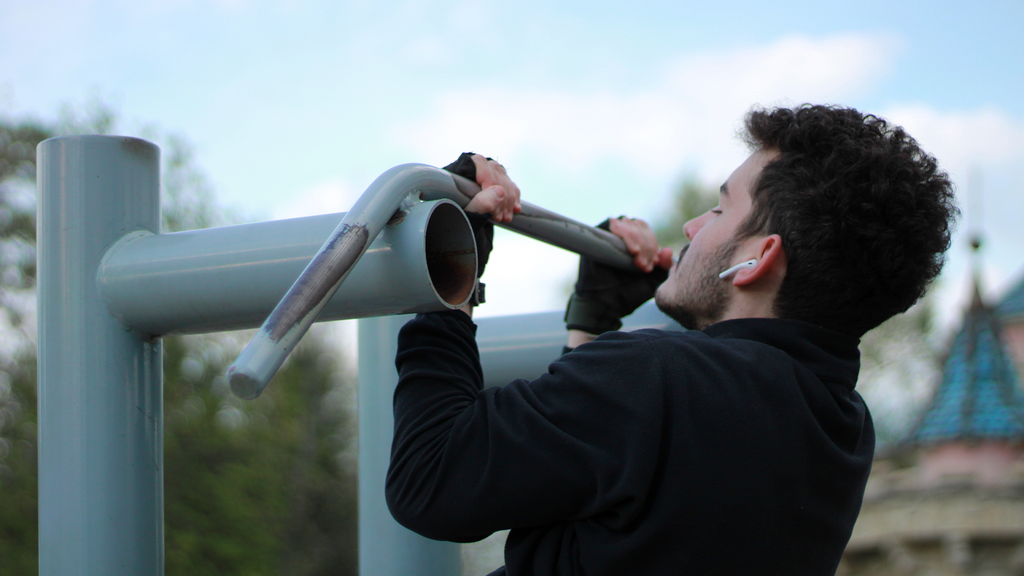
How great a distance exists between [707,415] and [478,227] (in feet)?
1.19

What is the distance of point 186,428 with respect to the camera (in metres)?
13.3

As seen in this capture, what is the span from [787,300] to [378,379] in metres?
0.64

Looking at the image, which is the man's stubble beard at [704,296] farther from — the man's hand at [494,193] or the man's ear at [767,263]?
the man's hand at [494,193]

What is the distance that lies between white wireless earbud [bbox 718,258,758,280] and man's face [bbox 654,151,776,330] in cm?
1

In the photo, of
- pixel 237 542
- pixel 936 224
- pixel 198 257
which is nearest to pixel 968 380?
pixel 237 542

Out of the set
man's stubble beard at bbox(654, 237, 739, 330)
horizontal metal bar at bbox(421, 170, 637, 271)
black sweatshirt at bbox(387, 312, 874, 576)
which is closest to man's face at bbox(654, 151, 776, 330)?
man's stubble beard at bbox(654, 237, 739, 330)

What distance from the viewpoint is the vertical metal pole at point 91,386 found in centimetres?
102

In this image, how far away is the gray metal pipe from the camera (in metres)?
0.94

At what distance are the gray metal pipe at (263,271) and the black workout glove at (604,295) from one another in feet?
1.88

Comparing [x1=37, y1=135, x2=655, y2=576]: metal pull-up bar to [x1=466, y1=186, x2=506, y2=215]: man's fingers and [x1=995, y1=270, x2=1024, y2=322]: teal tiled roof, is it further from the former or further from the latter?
[x1=995, y1=270, x2=1024, y2=322]: teal tiled roof

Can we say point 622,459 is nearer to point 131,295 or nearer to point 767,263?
point 767,263

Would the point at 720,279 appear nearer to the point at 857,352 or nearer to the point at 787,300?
the point at 787,300

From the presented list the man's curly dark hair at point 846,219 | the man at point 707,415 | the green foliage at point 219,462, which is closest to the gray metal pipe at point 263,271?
the man at point 707,415

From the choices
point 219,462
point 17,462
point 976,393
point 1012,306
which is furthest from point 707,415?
point 1012,306
